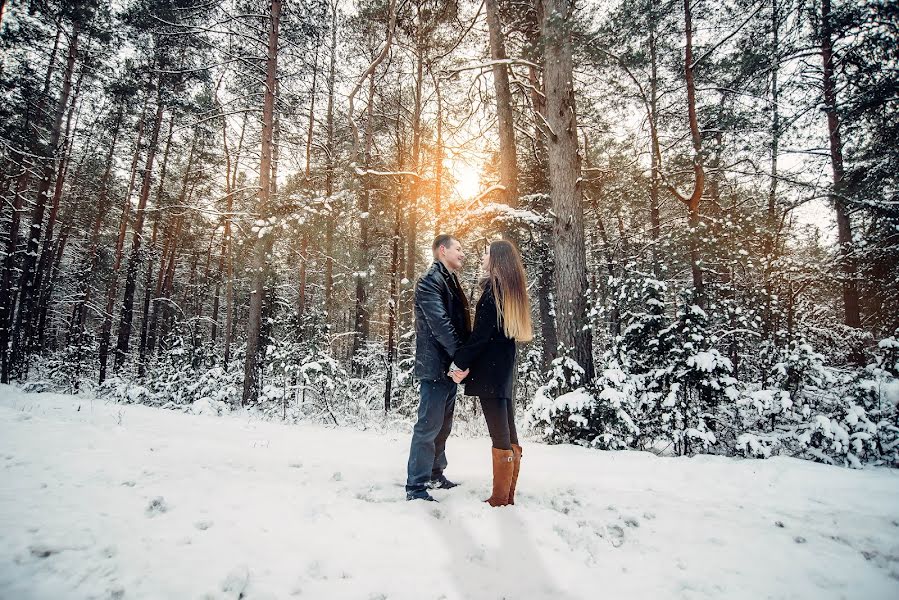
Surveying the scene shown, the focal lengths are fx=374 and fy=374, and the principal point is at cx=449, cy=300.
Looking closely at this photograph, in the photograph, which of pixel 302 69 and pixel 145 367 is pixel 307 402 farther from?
pixel 302 69

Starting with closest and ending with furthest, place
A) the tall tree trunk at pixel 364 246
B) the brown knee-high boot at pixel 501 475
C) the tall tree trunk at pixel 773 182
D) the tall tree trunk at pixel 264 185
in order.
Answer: the brown knee-high boot at pixel 501 475 < the tall tree trunk at pixel 773 182 < the tall tree trunk at pixel 264 185 < the tall tree trunk at pixel 364 246

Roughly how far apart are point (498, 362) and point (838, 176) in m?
11.9

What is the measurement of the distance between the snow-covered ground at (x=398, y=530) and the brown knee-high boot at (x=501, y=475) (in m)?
0.14

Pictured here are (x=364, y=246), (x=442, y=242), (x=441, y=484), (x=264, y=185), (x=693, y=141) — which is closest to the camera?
(x=441, y=484)

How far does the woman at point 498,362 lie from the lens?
9.64ft

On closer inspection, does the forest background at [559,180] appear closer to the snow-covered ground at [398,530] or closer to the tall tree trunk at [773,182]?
the tall tree trunk at [773,182]

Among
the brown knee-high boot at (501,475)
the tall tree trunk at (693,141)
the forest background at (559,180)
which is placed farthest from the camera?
the tall tree trunk at (693,141)

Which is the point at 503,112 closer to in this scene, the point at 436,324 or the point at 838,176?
the point at 436,324

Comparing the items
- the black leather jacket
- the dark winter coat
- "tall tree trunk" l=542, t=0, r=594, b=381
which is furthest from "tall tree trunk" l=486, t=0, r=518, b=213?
the dark winter coat

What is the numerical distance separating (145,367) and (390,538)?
17.3m

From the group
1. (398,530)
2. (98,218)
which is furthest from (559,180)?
(98,218)

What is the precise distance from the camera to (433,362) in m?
3.14

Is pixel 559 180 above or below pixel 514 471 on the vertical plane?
above

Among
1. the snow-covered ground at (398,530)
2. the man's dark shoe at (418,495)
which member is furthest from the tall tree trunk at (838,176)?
the man's dark shoe at (418,495)
